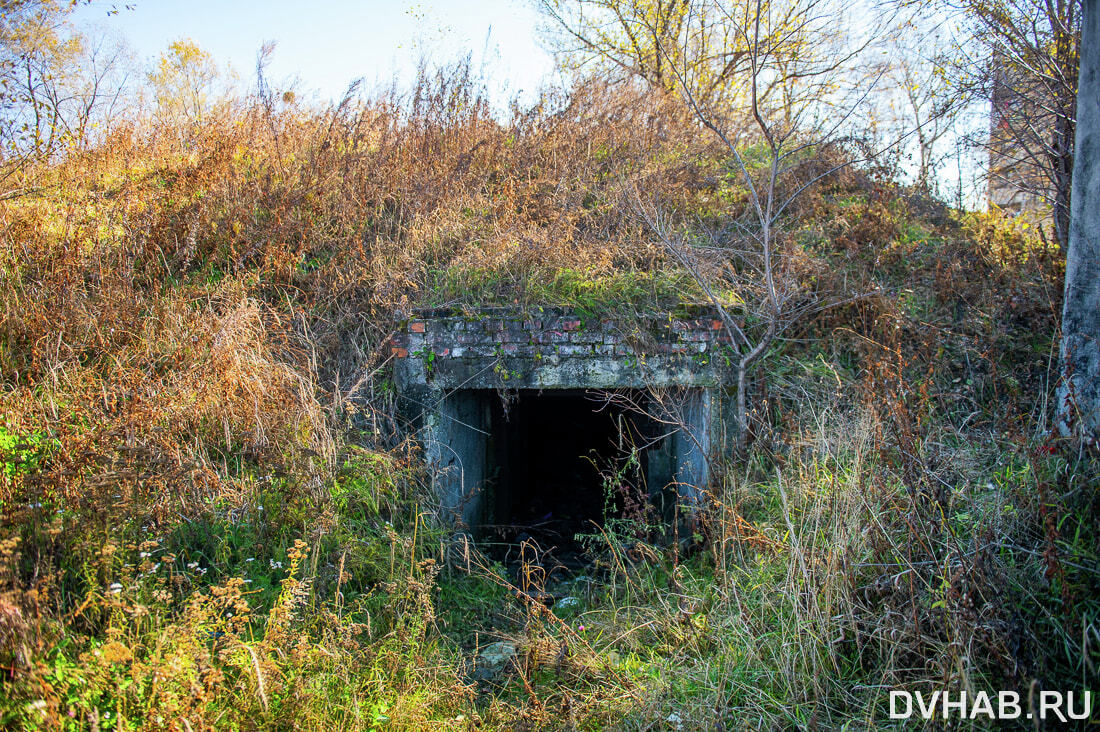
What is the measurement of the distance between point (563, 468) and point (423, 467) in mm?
4509

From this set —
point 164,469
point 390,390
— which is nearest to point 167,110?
point 390,390

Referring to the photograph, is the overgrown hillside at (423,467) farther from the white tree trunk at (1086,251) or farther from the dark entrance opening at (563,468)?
the dark entrance opening at (563,468)

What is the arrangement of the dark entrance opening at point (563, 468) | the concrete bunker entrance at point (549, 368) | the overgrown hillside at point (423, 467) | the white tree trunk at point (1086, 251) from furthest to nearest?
the dark entrance opening at point (563, 468) → the concrete bunker entrance at point (549, 368) → the white tree trunk at point (1086, 251) → the overgrown hillside at point (423, 467)

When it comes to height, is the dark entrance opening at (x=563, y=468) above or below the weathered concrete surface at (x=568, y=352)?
below

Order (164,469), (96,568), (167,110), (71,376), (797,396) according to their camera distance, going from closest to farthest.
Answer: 1. (96,568)
2. (164,469)
3. (71,376)
4. (797,396)
5. (167,110)

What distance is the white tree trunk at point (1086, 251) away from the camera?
330 centimetres

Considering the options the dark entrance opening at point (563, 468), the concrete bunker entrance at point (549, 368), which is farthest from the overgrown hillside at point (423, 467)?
the dark entrance opening at point (563, 468)

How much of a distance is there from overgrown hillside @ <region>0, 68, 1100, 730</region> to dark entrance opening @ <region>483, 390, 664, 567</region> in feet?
1.88

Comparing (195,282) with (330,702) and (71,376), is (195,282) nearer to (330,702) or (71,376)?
(71,376)

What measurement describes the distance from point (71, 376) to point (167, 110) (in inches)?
177

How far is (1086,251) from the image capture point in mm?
3377

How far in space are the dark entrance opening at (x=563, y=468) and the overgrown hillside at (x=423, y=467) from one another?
1.88ft

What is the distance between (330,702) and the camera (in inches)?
105

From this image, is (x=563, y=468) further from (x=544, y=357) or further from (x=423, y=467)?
(x=423, y=467)
